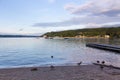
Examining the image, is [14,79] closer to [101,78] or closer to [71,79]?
[71,79]

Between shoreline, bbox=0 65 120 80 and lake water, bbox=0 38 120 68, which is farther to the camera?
lake water, bbox=0 38 120 68

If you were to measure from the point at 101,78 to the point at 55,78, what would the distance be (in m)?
3.03

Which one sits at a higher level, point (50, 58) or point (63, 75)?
point (63, 75)

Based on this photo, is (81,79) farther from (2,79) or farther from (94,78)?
(2,79)

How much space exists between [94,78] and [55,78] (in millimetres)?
2564

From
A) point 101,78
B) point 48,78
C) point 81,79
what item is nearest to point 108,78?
point 101,78

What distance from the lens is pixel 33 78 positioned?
49.8 ft

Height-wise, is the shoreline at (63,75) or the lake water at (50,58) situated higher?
the shoreline at (63,75)

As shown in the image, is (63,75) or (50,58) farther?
(50,58)

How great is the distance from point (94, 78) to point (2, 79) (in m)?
6.06

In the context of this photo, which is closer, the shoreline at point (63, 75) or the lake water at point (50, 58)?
the shoreline at point (63, 75)

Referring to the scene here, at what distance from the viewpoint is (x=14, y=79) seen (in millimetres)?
14805

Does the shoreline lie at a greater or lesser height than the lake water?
greater

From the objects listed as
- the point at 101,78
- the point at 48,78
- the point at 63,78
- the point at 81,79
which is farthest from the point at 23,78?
the point at 101,78
